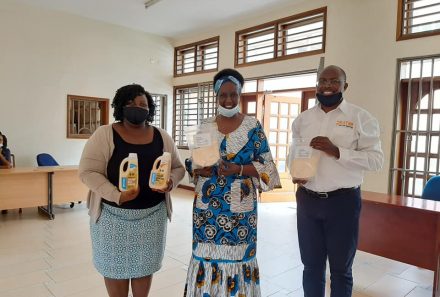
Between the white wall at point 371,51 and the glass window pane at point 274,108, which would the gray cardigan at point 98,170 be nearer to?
the white wall at point 371,51

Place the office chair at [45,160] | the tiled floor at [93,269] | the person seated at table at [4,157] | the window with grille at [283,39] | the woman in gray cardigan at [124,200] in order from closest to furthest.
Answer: the woman in gray cardigan at [124,200]
the tiled floor at [93,269]
the person seated at table at [4,157]
the window with grille at [283,39]
the office chair at [45,160]

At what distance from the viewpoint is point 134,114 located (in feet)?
5.71

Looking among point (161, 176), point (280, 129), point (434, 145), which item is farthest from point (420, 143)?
point (161, 176)

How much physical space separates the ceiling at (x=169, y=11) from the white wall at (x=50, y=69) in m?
0.28

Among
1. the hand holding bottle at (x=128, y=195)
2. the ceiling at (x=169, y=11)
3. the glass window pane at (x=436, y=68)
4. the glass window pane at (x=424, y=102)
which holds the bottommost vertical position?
the hand holding bottle at (x=128, y=195)

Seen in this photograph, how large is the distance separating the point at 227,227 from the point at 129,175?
54cm

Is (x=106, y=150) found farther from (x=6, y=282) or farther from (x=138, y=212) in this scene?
(x=6, y=282)

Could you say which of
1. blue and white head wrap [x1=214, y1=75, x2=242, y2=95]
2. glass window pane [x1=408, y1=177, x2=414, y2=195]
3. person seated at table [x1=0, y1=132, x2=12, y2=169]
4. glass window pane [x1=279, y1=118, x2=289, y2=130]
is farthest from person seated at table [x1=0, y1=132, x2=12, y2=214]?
glass window pane [x1=408, y1=177, x2=414, y2=195]

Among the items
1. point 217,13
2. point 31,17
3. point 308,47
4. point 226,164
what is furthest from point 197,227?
point 31,17

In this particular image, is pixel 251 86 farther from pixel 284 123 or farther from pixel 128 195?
pixel 128 195

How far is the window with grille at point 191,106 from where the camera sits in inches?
286

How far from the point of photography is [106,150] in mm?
1714

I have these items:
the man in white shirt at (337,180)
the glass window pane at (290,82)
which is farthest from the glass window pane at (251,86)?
the man in white shirt at (337,180)

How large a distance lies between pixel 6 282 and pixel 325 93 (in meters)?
2.96
